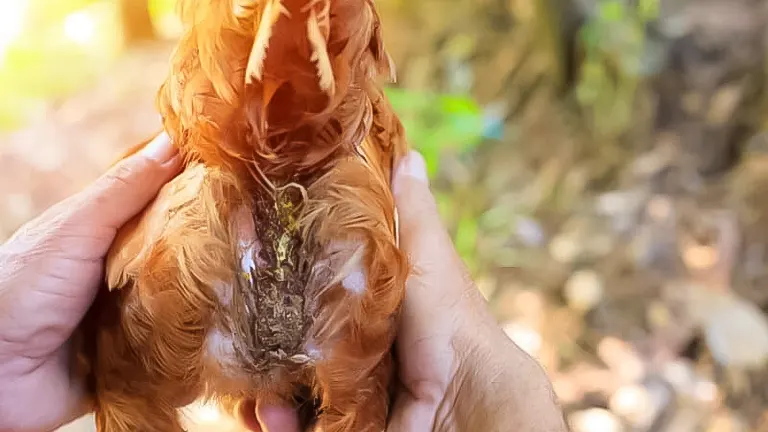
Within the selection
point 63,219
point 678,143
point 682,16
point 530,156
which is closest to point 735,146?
point 678,143

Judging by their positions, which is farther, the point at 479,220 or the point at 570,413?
the point at 479,220

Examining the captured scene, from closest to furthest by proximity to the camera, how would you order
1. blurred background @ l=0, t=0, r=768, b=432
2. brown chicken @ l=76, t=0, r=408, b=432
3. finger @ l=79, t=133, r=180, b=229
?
1. brown chicken @ l=76, t=0, r=408, b=432
2. finger @ l=79, t=133, r=180, b=229
3. blurred background @ l=0, t=0, r=768, b=432

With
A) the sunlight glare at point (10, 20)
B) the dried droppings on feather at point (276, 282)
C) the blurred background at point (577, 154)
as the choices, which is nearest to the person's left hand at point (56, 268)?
the dried droppings on feather at point (276, 282)

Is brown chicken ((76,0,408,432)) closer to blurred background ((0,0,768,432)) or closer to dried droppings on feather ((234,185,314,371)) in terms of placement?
dried droppings on feather ((234,185,314,371))

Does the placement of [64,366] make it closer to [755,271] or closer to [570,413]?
[570,413]

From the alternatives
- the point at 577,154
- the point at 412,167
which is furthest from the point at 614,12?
the point at 412,167

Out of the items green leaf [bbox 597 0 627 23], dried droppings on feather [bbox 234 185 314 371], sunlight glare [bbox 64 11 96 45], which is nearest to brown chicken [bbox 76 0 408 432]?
dried droppings on feather [bbox 234 185 314 371]

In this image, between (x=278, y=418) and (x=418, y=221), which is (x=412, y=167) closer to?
(x=418, y=221)
